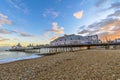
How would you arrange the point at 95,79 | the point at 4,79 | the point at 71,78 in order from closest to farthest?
the point at 95,79
the point at 71,78
the point at 4,79

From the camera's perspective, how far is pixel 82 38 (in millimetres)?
113875

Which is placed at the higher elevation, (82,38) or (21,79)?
(82,38)

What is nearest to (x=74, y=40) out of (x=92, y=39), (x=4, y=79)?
(x=92, y=39)

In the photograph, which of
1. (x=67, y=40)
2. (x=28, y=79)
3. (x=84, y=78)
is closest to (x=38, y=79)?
(x=28, y=79)

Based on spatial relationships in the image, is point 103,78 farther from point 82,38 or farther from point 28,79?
point 82,38

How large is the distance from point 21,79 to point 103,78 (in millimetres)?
4342

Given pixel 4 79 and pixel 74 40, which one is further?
pixel 74 40

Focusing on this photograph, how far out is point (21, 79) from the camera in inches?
283

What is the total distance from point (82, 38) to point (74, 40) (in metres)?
7.40

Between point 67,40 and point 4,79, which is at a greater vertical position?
point 67,40

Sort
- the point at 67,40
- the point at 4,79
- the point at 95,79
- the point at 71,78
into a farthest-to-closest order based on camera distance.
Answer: the point at 67,40
the point at 4,79
the point at 71,78
the point at 95,79

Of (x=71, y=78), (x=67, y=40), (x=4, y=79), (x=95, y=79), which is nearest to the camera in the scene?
(x=95, y=79)

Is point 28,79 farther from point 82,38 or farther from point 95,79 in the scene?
point 82,38

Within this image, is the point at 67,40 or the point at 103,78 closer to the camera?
the point at 103,78
